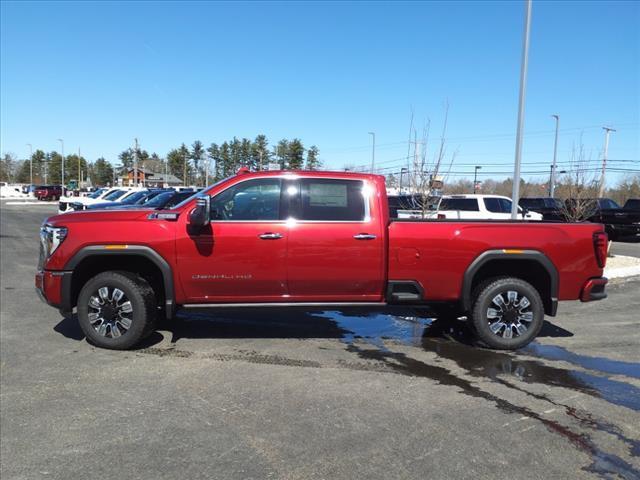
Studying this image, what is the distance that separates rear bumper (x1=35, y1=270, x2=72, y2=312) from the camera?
215 inches

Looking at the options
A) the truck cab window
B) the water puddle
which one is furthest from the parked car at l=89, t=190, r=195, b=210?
the water puddle

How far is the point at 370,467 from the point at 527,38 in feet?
35.6

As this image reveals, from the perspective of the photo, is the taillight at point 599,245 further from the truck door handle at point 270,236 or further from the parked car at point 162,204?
the parked car at point 162,204

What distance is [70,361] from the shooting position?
5320 millimetres

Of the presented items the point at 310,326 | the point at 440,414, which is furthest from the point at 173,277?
the point at 440,414

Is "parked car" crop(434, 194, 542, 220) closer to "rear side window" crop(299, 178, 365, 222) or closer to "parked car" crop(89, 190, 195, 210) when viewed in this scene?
"parked car" crop(89, 190, 195, 210)

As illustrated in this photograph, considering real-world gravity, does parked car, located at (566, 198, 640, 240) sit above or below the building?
below

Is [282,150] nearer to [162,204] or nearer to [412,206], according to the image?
[412,206]

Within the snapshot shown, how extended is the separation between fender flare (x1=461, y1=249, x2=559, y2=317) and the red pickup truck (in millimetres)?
11

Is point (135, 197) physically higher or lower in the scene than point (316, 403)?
higher

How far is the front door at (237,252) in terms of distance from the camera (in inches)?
216

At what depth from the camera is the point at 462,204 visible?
18.8 meters

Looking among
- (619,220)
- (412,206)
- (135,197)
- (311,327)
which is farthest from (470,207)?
(135,197)

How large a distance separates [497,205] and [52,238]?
51.7 ft
